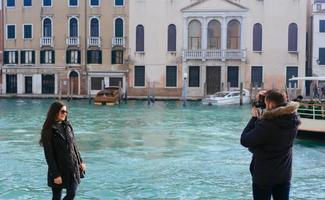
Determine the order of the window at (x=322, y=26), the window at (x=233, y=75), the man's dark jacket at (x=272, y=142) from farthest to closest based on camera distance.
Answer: the window at (x=233, y=75) → the window at (x=322, y=26) → the man's dark jacket at (x=272, y=142)

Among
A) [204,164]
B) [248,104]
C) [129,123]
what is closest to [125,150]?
[204,164]

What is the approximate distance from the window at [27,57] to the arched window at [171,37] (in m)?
9.00

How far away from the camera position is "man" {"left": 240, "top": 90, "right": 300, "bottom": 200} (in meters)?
3.88

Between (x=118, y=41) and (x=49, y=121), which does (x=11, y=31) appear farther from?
(x=49, y=121)

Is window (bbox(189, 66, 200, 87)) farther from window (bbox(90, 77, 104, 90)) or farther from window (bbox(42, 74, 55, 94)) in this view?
window (bbox(42, 74, 55, 94))

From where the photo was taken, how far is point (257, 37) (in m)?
35.4

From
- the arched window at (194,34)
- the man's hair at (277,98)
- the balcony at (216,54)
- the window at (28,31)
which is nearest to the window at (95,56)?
the window at (28,31)

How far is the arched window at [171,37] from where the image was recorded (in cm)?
3619

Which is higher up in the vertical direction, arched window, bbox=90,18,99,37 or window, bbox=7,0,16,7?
window, bbox=7,0,16,7

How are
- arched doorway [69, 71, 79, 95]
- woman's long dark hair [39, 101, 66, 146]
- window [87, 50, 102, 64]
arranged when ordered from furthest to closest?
1. arched doorway [69, 71, 79, 95]
2. window [87, 50, 102, 64]
3. woman's long dark hair [39, 101, 66, 146]

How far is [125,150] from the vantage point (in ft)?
40.7

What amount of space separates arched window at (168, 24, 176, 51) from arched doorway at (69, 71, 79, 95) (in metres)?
6.36

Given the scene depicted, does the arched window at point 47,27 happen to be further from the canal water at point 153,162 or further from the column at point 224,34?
the canal water at point 153,162

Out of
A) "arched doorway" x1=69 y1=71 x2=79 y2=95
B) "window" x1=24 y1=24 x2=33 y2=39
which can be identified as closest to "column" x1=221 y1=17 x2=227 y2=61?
"arched doorway" x1=69 y1=71 x2=79 y2=95
